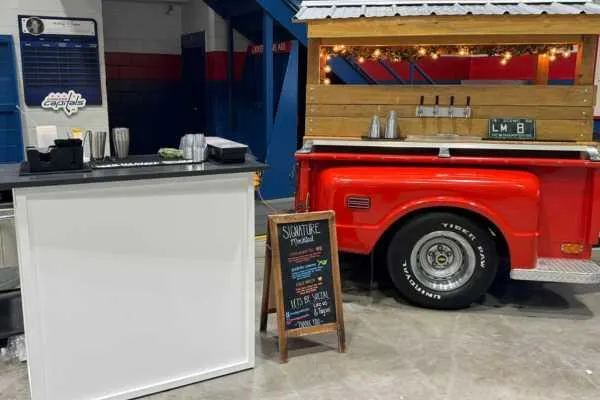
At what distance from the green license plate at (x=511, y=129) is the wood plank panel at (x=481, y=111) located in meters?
0.06

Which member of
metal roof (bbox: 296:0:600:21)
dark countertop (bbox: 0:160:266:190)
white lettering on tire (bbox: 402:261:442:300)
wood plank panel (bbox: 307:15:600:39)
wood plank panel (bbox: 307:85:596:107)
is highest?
metal roof (bbox: 296:0:600:21)

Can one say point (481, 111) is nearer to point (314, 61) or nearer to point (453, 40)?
point (453, 40)

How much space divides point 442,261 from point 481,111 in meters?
1.19

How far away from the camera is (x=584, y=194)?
4.18m

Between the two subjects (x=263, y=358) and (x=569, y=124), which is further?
(x=569, y=124)

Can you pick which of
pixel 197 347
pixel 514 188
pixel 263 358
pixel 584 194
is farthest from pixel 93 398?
pixel 584 194

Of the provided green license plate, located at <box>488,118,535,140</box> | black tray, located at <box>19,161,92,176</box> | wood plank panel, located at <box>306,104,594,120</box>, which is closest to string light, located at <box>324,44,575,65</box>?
wood plank panel, located at <box>306,104,594,120</box>

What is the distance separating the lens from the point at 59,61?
7008mm

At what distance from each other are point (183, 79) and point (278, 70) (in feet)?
9.55

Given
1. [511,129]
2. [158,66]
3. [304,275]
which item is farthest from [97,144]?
[158,66]

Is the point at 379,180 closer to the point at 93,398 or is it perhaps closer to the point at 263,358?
the point at 263,358

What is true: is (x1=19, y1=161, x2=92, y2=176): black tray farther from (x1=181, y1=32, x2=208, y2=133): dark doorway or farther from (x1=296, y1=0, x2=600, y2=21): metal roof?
(x1=181, y1=32, x2=208, y2=133): dark doorway

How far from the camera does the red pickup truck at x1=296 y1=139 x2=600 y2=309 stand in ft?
13.4

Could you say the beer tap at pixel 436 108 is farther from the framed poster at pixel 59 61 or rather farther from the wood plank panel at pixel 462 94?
the framed poster at pixel 59 61
